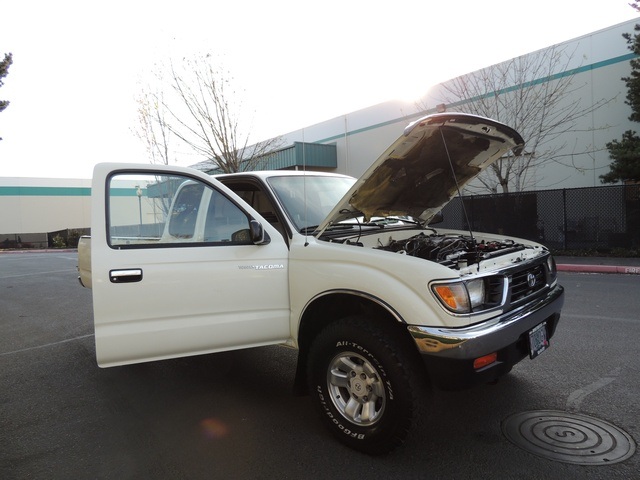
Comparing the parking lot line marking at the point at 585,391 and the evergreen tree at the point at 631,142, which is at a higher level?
the evergreen tree at the point at 631,142

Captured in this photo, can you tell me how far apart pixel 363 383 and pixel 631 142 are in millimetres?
13337

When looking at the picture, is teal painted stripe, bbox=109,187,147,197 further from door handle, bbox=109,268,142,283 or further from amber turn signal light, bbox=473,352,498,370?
amber turn signal light, bbox=473,352,498,370

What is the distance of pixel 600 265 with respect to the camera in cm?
1079

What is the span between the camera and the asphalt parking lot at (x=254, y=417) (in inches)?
104

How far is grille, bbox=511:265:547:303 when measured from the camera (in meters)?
2.84

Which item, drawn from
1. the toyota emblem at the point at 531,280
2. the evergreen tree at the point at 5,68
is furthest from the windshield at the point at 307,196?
the evergreen tree at the point at 5,68

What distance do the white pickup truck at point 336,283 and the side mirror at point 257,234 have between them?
0.03 ft

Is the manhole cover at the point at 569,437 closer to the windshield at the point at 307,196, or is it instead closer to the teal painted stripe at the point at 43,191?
the windshield at the point at 307,196

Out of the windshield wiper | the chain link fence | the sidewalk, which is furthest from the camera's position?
the chain link fence

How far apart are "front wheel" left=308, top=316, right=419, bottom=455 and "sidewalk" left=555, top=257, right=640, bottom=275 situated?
9.87 metres

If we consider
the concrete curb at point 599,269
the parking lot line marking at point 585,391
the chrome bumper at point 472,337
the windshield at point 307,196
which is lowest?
the parking lot line marking at point 585,391

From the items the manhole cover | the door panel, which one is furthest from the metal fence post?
the door panel

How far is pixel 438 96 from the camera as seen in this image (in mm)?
17875

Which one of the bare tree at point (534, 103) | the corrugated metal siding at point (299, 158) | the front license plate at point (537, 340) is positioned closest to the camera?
the front license plate at point (537, 340)
